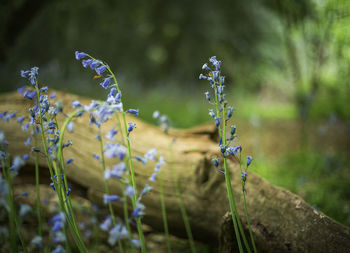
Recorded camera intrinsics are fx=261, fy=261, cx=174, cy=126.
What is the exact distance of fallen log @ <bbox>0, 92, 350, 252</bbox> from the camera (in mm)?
1276

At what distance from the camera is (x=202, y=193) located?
1.62 m

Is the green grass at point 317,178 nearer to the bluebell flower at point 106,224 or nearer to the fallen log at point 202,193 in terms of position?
the fallen log at point 202,193

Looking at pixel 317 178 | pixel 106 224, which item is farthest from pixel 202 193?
pixel 317 178

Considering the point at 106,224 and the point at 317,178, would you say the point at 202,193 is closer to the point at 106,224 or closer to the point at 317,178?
the point at 106,224

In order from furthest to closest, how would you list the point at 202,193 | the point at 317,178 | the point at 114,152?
the point at 317,178
the point at 202,193
the point at 114,152

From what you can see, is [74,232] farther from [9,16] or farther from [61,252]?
[9,16]

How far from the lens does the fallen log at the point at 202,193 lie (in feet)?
4.19

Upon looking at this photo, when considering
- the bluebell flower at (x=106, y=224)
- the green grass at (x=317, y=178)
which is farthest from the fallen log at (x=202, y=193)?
the green grass at (x=317, y=178)

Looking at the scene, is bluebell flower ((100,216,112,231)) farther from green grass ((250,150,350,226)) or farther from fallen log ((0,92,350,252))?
green grass ((250,150,350,226))

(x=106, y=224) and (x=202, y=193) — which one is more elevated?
(x=202, y=193)

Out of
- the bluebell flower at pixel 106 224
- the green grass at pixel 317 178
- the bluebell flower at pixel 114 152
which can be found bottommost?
the bluebell flower at pixel 106 224

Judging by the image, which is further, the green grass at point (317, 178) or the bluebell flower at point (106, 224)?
the green grass at point (317, 178)

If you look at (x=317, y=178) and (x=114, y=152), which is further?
(x=317, y=178)

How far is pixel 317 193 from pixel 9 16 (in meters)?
4.24
